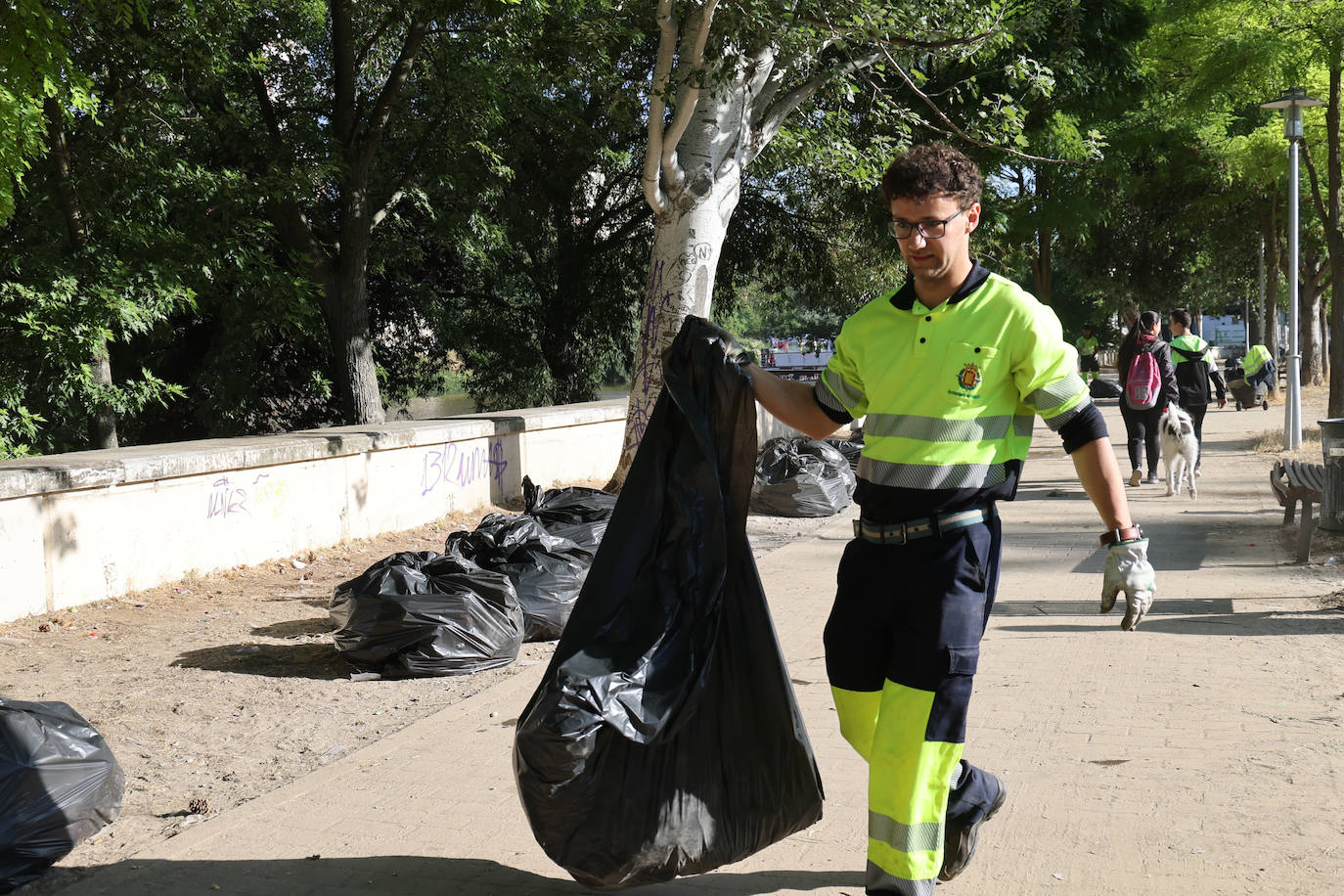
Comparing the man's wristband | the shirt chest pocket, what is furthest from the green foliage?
the man's wristband

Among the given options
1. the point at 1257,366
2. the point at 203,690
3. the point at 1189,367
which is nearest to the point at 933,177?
the point at 203,690

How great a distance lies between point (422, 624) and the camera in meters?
5.71

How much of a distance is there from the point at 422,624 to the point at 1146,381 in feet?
27.5

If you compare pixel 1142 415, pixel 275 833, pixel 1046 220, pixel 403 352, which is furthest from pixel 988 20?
pixel 403 352

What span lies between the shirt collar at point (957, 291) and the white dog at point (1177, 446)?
29.6ft

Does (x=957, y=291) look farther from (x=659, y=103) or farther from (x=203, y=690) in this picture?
(x=659, y=103)

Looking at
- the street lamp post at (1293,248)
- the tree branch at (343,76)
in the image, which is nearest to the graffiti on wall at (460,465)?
the tree branch at (343,76)

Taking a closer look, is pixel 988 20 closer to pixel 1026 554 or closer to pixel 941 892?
pixel 1026 554

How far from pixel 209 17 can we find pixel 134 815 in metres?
10.1

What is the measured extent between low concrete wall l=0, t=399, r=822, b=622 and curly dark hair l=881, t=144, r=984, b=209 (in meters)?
4.82

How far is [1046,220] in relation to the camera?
20547mm

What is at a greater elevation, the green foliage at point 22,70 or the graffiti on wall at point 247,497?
the green foliage at point 22,70

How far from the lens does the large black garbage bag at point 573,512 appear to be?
24.8 feet

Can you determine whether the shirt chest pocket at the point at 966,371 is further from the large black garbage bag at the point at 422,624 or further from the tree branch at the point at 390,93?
the tree branch at the point at 390,93
